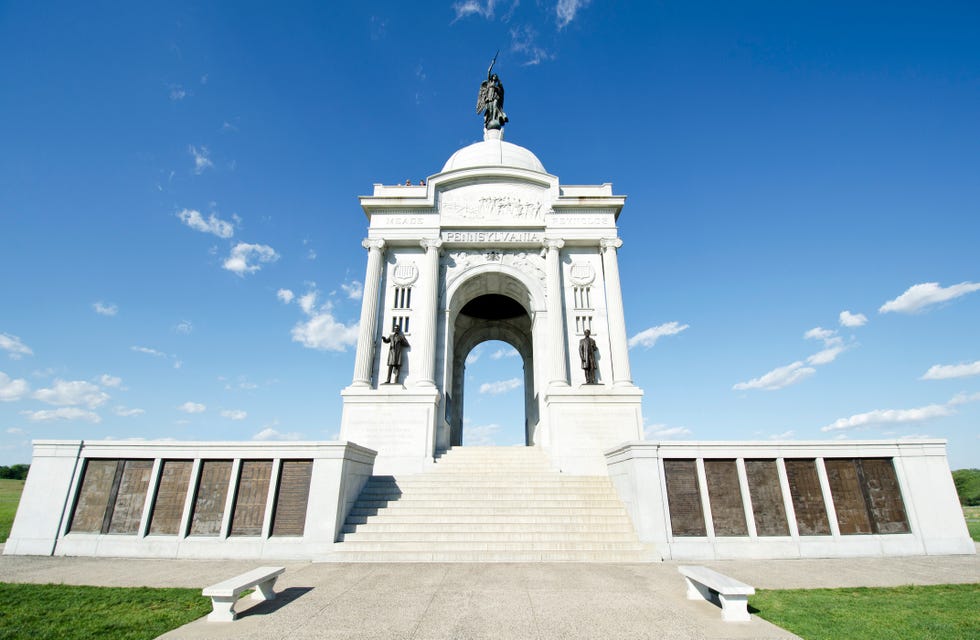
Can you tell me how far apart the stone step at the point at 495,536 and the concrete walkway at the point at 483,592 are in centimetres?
130

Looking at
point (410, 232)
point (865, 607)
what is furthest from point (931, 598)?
point (410, 232)

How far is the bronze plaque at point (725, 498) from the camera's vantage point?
37.2ft

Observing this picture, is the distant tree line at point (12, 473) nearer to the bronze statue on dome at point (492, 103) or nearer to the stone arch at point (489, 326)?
the stone arch at point (489, 326)

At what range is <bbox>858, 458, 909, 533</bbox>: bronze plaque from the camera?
38.1 ft

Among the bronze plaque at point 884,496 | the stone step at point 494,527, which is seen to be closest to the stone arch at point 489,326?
the stone step at point 494,527

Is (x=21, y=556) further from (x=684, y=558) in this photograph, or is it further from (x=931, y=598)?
(x=931, y=598)

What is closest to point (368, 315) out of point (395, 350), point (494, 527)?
point (395, 350)

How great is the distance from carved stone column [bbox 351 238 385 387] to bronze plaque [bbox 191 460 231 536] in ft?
27.1

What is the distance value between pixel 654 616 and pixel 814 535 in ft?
25.8

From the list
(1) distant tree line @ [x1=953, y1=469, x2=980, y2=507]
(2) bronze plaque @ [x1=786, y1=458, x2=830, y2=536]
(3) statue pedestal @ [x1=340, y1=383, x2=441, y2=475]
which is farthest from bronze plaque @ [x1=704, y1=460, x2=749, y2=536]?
(1) distant tree line @ [x1=953, y1=469, x2=980, y2=507]

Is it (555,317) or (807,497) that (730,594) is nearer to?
(807,497)

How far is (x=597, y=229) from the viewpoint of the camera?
23.4 metres

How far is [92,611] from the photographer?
6449 millimetres

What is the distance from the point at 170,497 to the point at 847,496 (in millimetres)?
18259
